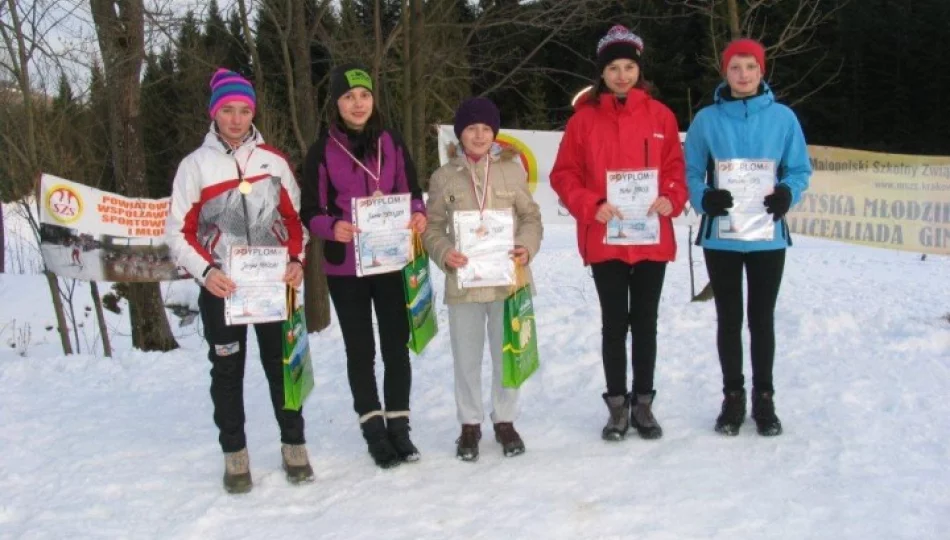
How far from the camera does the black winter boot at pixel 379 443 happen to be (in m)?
4.19

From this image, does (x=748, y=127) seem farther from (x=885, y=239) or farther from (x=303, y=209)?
(x=885, y=239)

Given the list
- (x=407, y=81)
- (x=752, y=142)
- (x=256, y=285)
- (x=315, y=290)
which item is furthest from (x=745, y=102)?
(x=407, y=81)

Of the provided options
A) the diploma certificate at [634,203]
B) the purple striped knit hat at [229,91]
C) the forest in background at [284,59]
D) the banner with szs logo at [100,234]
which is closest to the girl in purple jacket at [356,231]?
the purple striped knit hat at [229,91]

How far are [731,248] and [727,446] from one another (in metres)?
0.96

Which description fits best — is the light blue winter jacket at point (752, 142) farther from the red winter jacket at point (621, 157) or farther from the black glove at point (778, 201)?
the red winter jacket at point (621, 157)

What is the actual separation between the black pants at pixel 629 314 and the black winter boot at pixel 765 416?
1.74 ft

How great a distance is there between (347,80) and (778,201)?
6.91ft

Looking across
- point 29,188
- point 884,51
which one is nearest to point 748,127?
point 29,188

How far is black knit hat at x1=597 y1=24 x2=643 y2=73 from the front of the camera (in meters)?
4.19

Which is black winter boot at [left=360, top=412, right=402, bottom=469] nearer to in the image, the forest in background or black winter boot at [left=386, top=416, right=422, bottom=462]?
black winter boot at [left=386, top=416, right=422, bottom=462]

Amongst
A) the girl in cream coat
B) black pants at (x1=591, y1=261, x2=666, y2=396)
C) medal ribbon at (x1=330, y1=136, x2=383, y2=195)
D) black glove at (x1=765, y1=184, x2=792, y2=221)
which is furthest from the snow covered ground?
medal ribbon at (x1=330, y1=136, x2=383, y2=195)

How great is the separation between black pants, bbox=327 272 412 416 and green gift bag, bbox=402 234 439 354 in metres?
0.04

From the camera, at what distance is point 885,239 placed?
8.91 m

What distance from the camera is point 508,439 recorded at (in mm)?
4277
